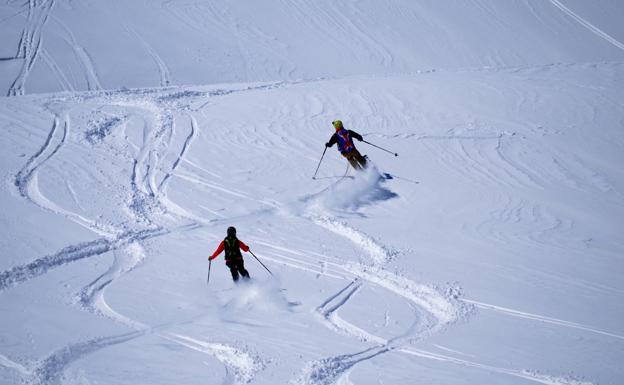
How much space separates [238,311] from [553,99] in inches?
505

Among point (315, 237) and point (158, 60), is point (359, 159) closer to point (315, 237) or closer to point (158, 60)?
point (315, 237)

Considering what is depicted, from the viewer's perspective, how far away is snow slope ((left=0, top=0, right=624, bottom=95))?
19.2m

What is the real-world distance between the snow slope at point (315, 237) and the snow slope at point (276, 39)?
371cm

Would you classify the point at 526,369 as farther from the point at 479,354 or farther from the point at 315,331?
the point at 315,331

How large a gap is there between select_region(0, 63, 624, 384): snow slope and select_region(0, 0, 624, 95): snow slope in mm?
3711

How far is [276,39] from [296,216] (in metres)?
14.3

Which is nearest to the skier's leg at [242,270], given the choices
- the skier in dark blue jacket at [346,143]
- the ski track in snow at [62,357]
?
the ski track in snow at [62,357]

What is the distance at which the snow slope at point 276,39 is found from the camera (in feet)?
63.2

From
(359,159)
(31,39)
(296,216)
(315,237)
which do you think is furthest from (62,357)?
(31,39)

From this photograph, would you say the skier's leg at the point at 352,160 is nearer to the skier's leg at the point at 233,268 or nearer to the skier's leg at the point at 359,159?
the skier's leg at the point at 359,159

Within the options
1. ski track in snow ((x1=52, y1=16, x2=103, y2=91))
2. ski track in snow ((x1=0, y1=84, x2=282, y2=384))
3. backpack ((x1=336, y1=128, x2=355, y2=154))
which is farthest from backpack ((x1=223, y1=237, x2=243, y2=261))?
ski track in snow ((x1=52, y1=16, x2=103, y2=91))

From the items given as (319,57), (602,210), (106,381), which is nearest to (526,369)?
(106,381)

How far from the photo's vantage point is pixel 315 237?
30.5ft

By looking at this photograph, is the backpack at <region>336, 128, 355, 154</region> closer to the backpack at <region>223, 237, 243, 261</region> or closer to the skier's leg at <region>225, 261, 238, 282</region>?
the backpack at <region>223, 237, 243, 261</region>
